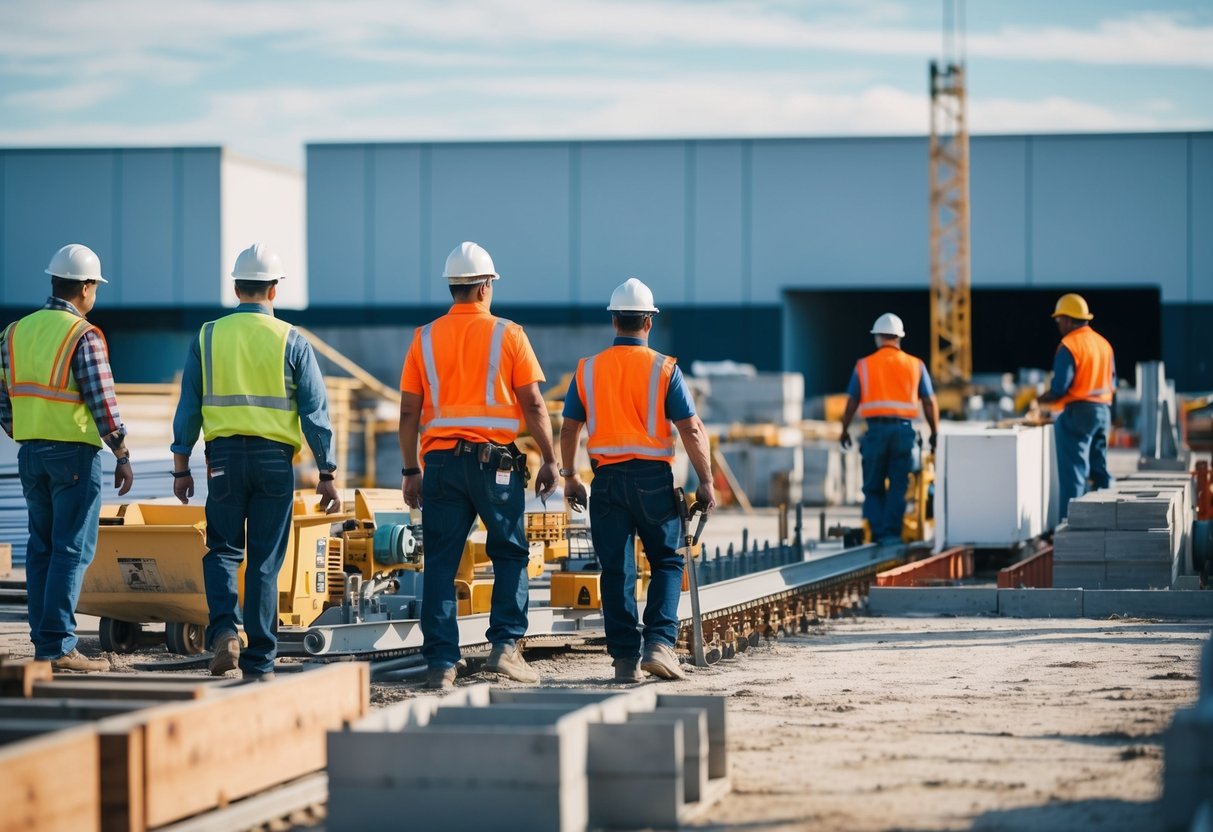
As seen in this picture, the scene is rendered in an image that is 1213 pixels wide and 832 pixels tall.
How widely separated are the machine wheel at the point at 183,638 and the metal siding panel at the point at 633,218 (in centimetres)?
2862

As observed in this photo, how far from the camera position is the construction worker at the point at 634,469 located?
25.7 ft

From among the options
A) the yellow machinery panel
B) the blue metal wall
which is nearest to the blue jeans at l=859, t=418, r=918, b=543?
the yellow machinery panel

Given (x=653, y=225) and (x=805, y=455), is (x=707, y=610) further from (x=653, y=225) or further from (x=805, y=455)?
(x=653, y=225)

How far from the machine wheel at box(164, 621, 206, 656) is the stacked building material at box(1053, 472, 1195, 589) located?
574 cm

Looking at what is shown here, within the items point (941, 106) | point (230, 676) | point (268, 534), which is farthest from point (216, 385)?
point (941, 106)

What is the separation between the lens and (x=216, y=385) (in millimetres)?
7434

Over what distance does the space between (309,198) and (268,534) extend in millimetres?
32010

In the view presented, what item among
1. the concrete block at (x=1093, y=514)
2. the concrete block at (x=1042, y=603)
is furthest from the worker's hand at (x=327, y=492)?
the concrete block at (x=1093, y=514)

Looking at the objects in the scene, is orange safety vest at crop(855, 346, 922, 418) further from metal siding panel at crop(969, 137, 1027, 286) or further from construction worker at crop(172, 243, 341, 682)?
metal siding panel at crop(969, 137, 1027, 286)

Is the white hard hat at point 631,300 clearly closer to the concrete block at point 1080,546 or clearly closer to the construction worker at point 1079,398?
the concrete block at point 1080,546

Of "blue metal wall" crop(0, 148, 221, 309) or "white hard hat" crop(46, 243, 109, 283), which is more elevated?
"blue metal wall" crop(0, 148, 221, 309)

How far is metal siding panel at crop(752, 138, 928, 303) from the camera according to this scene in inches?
1448

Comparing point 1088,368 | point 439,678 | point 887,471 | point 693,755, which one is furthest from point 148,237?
point 693,755

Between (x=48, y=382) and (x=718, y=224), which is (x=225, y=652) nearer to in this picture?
(x=48, y=382)
